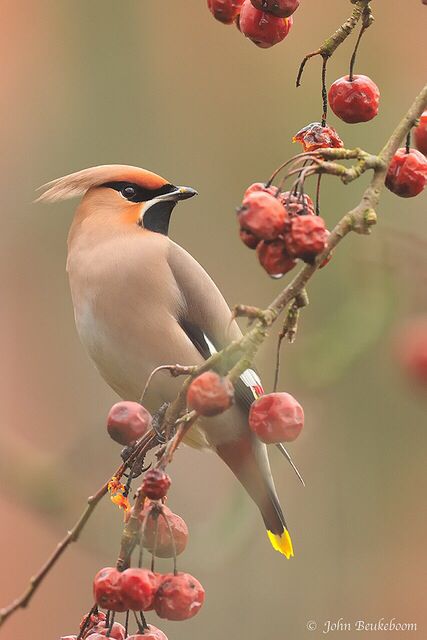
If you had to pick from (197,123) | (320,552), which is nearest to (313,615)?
(320,552)

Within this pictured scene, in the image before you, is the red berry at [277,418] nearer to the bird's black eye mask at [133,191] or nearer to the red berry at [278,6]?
the red berry at [278,6]

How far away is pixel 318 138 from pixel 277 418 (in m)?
0.41

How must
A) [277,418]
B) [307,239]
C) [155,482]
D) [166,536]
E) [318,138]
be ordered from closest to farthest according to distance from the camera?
[307,239], [155,482], [277,418], [318,138], [166,536]

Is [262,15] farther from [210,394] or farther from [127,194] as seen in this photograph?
[127,194]

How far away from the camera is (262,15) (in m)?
1.65

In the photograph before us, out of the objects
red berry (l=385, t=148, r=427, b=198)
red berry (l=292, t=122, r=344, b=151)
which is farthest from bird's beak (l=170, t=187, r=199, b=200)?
red berry (l=385, t=148, r=427, b=198)

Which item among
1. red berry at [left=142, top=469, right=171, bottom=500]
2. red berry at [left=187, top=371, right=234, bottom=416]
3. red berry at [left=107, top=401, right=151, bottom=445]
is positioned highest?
red berry at [left=187, top=371, right=234, bottom=416]

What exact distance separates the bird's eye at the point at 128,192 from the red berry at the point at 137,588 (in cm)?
160

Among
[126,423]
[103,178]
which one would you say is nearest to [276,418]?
[126,423]

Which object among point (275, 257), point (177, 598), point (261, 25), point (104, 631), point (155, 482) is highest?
point (261, 25)

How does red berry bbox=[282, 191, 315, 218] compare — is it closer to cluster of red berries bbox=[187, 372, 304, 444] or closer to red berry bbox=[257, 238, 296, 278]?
red berry bbox=[257, 238, 296, 278]

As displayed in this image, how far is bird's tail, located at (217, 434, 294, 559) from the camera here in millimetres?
2793

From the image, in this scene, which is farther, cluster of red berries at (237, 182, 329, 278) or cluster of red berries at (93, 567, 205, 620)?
cluster of red berries at (93, 567, 205, 620)

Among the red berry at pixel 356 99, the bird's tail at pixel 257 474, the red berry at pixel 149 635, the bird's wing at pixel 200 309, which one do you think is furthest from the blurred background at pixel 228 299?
the red berry at pixel 356 99
